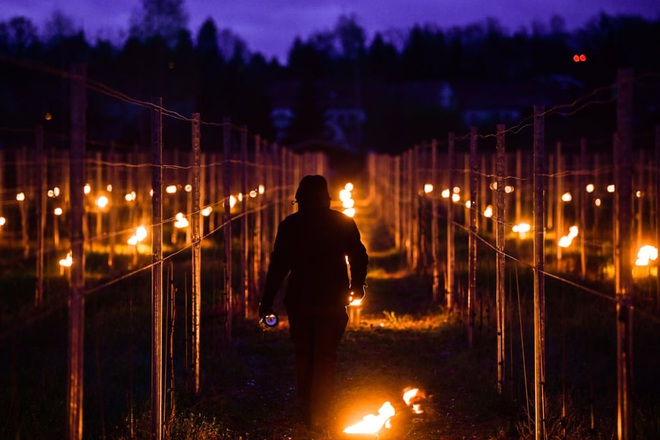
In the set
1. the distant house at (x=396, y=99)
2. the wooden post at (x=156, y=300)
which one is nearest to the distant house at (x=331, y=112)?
the distant house at (x=396, y=99)

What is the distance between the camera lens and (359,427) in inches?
265

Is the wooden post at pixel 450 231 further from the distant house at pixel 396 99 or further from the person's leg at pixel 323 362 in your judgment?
the distant house at pixel 396 99

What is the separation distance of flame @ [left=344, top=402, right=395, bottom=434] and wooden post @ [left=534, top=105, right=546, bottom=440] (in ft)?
4.31

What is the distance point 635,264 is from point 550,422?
336 inches

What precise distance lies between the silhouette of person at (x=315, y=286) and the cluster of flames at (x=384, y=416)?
0.29 metres

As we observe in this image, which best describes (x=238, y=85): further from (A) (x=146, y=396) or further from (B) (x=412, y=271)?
(A) (x=146, y=396)

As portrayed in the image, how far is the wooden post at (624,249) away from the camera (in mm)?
4258

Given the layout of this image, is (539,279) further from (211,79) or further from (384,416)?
(211,79)

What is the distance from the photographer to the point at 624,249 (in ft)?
14.0

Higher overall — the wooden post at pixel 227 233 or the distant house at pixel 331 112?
the distant house at pixel 331 112

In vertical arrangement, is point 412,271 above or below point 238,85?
below

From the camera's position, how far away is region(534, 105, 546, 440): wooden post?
5.89 m

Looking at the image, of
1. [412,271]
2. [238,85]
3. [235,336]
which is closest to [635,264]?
[412,271]

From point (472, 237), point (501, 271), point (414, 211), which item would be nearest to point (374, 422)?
point (501, 271)
